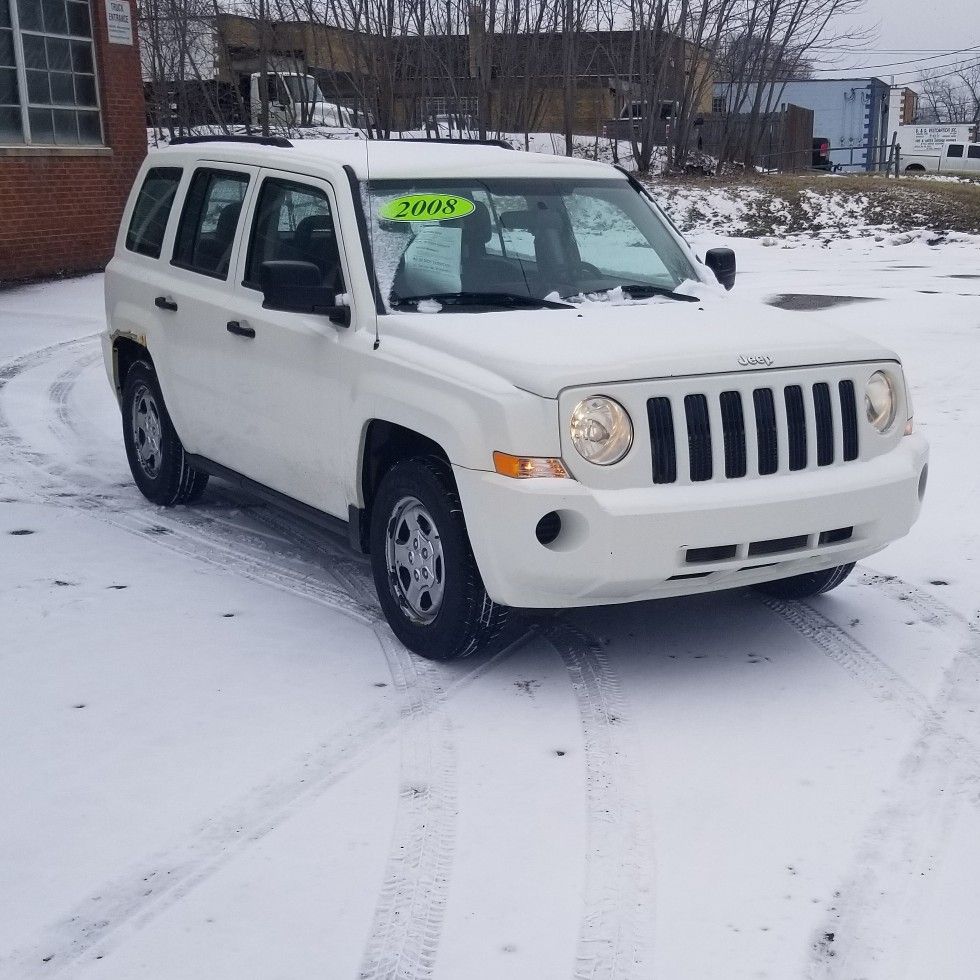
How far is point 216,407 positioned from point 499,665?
80.9 inches

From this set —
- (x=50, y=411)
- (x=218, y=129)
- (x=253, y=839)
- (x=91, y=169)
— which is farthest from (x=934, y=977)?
(x=218, y=129)

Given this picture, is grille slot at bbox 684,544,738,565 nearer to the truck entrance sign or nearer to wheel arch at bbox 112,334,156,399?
wheel arch at bbox 112,334,156,399

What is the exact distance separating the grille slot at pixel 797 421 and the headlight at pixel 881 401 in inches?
15.0

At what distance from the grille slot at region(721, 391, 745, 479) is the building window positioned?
14326 mm

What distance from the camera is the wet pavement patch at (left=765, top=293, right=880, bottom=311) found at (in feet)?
48.4

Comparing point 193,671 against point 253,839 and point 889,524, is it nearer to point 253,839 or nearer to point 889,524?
point 253,839

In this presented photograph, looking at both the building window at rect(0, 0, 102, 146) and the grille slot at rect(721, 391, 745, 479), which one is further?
the building window at rect(0, 0, 102, 146)

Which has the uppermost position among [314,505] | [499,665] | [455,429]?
[455,429]

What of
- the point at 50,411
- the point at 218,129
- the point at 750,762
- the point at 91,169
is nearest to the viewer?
the point at 750,762

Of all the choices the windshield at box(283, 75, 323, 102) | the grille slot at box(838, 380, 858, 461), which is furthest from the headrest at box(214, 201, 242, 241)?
the windshield at box(283, 75, 323, 102)

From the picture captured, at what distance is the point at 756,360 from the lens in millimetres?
4664

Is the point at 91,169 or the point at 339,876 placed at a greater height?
the point at 91,169

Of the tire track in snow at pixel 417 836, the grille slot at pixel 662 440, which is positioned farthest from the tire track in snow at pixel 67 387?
the grille slot at pixel 662 440

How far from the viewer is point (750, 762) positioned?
422cm
